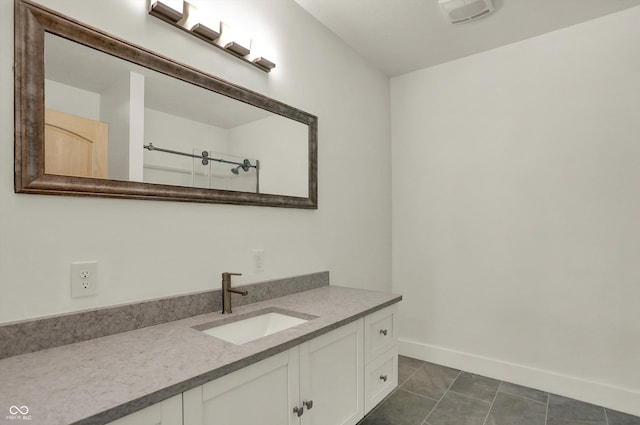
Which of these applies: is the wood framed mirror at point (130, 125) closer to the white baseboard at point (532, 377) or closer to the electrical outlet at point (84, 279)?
the electrical outlet at point (84, 279)

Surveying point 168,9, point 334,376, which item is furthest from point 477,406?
point 168,9

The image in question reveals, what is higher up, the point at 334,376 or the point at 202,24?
the point at 202,24

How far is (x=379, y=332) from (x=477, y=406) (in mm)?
1019

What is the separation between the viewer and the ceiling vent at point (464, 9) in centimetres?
202

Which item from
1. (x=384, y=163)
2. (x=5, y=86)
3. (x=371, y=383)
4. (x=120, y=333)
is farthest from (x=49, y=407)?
(x=384, y=163)

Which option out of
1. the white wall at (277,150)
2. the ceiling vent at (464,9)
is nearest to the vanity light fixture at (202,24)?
the white wall at (277,150)

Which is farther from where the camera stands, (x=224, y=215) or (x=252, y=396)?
(x=224, y=215)

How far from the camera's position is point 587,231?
7.47 ft

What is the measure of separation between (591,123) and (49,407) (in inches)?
119

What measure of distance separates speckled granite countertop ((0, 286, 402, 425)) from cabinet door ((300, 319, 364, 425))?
8 centimetres

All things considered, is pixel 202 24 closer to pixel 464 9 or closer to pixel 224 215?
pixel 224 215

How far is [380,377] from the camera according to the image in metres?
1.75

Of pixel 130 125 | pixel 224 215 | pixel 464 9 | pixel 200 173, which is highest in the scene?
pixel 464 9

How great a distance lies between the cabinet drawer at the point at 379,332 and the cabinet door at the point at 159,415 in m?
0.96
